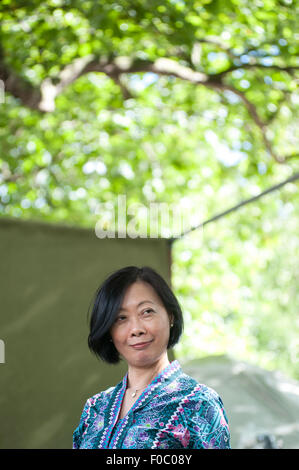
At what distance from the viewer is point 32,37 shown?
3.74m


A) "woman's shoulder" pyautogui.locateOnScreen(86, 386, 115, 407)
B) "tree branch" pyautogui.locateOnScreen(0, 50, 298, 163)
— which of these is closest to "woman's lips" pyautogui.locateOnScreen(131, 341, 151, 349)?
"woman's shoulder" pyautogui.locateOnScreen(86, 386, 115, 407)

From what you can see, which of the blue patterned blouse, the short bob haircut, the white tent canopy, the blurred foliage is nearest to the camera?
the blue patterned blouse

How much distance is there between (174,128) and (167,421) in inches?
188

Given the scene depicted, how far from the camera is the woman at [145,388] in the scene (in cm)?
96

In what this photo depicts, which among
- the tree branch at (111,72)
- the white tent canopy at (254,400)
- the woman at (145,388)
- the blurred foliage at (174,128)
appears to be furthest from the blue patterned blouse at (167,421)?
the tree branch at (111,72)

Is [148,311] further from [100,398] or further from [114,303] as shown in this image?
[100,398]

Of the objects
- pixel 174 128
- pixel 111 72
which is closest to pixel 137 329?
pixel 111 72

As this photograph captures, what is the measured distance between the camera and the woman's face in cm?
103

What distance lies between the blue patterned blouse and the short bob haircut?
0.35 feet

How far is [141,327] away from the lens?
3.36 ft

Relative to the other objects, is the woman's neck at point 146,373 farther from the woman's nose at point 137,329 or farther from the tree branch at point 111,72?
the tree branch at point 111,72

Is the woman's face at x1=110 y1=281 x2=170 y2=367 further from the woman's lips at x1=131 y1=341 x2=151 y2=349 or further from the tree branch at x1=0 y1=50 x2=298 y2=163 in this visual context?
the tree branch at x1=0 y1=50 x2=298 y2=163
